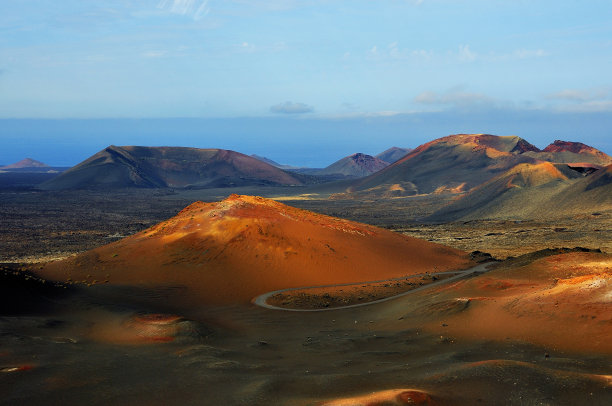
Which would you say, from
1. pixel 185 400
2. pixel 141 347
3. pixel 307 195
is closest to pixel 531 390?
pixel 185 400

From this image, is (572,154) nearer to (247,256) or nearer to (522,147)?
(522,147)

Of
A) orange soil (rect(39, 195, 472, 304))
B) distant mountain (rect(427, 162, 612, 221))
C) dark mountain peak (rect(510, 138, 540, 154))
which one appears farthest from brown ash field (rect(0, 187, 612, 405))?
dark mountain peak (rect(510, 138, 540, 154))

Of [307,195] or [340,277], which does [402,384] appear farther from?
[307,195]

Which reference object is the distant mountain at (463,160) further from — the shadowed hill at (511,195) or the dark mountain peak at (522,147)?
the shadowed hill at (511,195)

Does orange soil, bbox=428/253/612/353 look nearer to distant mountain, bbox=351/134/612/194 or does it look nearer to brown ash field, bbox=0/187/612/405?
brown ash field, bbox=0/187/612/405

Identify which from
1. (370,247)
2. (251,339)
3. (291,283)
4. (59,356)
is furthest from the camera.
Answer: (370,247)

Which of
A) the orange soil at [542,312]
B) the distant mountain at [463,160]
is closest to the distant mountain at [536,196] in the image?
the distant mountain at [463,160]
